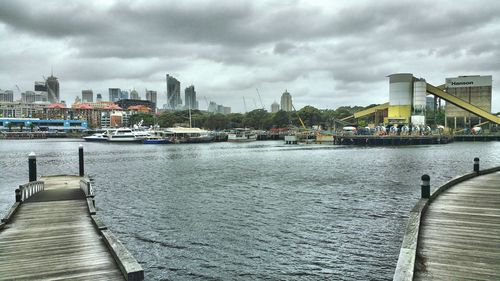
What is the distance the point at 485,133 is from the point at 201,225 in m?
184

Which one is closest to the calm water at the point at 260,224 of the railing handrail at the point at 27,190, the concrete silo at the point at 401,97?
the railing handrail at the point at 27,190

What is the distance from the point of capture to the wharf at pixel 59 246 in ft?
38.7

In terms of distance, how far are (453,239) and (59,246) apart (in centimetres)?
1452

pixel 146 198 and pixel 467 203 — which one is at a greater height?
→ pixel 467 203

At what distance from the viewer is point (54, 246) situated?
578 inches

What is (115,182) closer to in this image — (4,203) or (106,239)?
(4,203)

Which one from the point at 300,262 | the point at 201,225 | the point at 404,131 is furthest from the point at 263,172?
the point at 404,131

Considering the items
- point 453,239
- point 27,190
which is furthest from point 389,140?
point 453,239

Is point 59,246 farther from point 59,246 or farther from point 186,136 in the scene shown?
point 186,136

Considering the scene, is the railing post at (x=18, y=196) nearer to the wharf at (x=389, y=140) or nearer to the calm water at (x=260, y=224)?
the calm water at (x=260, y=224)

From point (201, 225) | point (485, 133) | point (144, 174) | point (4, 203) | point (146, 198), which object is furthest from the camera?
point (485, 133)

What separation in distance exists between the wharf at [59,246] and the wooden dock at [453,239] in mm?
8336

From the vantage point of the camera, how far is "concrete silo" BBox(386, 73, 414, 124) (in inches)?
6654

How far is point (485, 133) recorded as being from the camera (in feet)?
565
